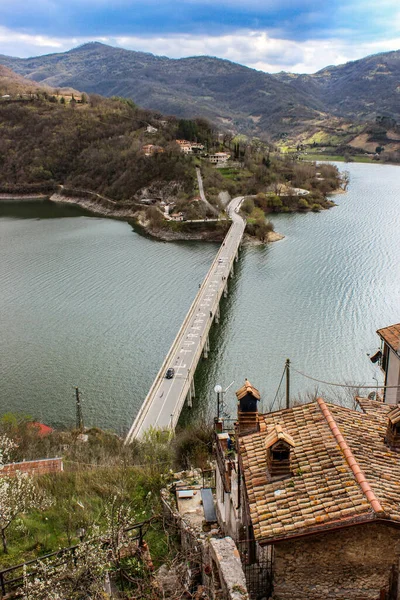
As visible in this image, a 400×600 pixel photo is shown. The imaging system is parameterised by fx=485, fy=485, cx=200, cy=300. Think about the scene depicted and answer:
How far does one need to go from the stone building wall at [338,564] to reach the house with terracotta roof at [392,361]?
28.1 ft

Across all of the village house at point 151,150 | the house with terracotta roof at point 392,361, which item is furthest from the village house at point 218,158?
the house with terracotta roof at point 392,361

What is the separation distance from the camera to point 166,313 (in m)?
42.6

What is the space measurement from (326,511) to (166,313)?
117 feet

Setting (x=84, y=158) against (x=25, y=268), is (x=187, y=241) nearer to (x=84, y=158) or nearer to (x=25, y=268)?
(x=25, y=268)

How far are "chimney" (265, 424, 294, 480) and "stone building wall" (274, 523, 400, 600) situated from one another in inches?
46.4

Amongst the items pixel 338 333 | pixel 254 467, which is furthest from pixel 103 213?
pixel 254 467

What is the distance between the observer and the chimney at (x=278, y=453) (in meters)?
8.04

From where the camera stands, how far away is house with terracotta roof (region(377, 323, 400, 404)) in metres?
15.3

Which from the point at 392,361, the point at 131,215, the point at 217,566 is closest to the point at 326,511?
the point at 217,566

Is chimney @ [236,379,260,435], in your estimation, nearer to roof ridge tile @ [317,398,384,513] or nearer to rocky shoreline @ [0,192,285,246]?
roof ridge tile @ [317,398,384,513]

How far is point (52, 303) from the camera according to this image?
1779 inches

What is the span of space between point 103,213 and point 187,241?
2763 centimetres

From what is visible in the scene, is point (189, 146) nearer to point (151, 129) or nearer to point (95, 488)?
point (151, 129)

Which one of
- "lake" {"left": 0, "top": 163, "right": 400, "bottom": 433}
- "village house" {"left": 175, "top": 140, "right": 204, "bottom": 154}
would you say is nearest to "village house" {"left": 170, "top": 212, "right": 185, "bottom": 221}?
"lake" {"left": 0, "top": 163, "right": 400, "bottom": 433}
